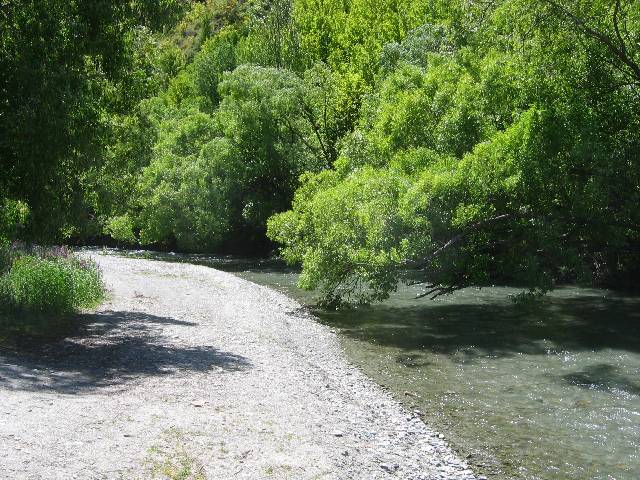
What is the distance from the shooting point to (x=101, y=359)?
15289mm

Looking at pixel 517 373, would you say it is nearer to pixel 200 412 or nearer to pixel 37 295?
pixel 200 412

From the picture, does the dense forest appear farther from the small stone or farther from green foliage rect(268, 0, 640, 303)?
the small stone

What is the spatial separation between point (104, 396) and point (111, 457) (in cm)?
339

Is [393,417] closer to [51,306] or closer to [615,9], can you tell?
[51,306]

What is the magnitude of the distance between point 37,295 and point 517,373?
12.8 meters

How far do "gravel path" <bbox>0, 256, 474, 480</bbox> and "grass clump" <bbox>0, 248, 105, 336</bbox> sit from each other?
3.20 ft

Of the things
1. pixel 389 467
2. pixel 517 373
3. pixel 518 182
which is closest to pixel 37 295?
pixel 389 467

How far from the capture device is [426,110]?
26734 millimetres

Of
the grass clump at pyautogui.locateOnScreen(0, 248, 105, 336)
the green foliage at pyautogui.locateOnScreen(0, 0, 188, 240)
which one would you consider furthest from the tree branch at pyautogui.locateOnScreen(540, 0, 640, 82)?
the grass clump at pyautogui.locateOnScreen(0, 248, 105, 336)

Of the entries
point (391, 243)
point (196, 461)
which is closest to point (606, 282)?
point (391, 243)

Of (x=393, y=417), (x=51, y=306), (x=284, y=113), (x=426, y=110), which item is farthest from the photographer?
(x=284, y=113)

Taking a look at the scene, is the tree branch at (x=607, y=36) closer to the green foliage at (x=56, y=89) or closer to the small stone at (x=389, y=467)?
the green foliage at (x=56, y=89)

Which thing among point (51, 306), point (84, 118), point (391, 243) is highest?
point (84, 118)

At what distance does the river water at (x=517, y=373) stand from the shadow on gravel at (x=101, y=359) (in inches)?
166
